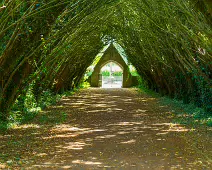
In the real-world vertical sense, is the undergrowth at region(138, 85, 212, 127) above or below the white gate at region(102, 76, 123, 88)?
below

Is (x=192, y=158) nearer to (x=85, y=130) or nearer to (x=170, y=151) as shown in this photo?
(x=170, y=151)

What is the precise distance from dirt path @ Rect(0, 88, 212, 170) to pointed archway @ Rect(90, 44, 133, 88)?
27390 millimetres

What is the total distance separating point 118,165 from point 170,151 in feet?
5.00

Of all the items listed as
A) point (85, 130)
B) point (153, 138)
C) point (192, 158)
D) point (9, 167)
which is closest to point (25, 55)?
point (85, 130)

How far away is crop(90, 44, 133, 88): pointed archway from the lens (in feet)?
131

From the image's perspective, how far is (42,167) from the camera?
6414 mm

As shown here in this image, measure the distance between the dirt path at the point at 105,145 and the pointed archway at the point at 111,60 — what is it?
89.9 ft

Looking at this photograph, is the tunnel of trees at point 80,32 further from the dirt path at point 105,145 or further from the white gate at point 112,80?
the white gate at point 112,80

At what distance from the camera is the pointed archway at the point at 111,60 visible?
131 feet

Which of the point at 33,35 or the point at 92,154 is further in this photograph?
the point at 33,35

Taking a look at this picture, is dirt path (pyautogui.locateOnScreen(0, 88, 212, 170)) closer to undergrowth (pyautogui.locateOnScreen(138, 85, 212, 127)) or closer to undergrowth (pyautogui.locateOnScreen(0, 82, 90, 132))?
undergrowth (pyautogui.locateOnScreen(0, 82, 90, 132))

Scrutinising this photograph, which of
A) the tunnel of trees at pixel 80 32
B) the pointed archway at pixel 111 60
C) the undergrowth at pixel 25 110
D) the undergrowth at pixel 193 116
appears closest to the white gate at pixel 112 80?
the pointed archway at pixel 111 60

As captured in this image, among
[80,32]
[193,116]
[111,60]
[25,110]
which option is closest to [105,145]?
[25,110]

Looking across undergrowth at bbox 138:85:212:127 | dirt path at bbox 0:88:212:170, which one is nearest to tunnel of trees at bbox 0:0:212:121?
undergrowth at bbox 138:85:212:127
